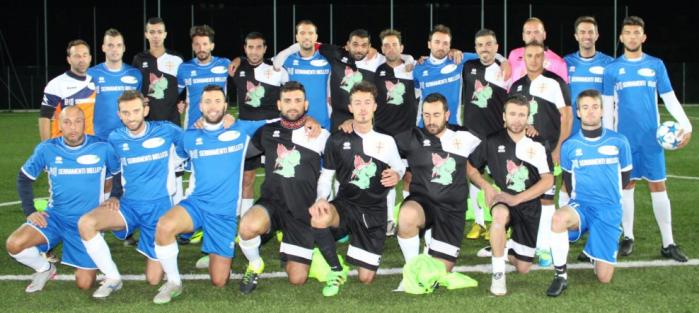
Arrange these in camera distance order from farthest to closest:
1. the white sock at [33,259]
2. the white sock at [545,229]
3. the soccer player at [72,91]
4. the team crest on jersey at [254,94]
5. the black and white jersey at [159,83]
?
1. the black and white jersey at [159,83]
2. the team crest on jersey at [254,94]
3. the soccer player at [72,91]
4. the white sock at [545,229]
5. the white sock at [33,259]

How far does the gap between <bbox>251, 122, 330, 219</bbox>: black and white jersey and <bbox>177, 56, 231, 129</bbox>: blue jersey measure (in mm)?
2023

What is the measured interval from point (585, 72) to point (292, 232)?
2.83m

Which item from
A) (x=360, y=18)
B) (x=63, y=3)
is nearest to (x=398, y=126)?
(x=360, y=18)

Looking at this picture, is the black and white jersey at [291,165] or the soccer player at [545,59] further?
the soccer player at [545,59]

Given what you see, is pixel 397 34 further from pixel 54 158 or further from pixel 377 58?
pixel 54 158

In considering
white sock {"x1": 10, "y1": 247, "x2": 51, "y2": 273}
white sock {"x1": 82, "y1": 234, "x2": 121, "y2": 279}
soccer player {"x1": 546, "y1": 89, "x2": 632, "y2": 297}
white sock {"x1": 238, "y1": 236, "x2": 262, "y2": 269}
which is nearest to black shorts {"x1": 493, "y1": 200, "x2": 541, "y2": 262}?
soccer player {"x1": 546, "y1": 89, "x2": 632, "y2": 297}

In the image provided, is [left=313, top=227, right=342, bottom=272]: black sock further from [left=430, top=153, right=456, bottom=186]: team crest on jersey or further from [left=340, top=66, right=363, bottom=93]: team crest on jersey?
[left=340, top=66, right=363, bottom=93]: team crest on jersey

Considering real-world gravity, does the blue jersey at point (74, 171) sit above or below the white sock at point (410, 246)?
above

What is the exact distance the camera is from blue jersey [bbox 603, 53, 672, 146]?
680 centimetres

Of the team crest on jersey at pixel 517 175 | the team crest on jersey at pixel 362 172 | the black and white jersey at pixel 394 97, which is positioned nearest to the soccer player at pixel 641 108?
the team crest on jersey at pixel 517 175

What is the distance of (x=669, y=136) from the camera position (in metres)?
6.47

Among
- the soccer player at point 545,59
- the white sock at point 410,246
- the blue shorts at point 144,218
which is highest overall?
the soccer player at point 545,59

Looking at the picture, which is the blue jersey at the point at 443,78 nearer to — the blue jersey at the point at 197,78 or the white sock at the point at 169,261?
the blue jersey at the point at 197,78

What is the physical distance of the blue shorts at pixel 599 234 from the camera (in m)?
5.93
